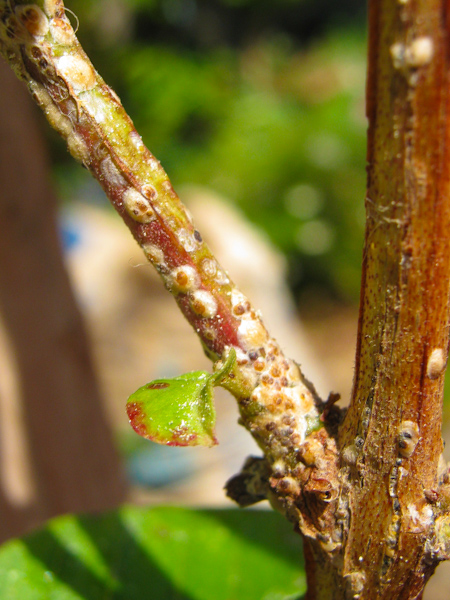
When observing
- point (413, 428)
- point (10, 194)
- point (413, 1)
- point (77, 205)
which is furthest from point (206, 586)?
point (77, 205)

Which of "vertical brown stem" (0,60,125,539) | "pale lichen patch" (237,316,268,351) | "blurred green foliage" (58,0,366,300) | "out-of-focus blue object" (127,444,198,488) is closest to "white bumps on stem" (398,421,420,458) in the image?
"pale lichen patch" (237,316,268,351)

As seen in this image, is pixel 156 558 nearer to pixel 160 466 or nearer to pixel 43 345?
pixel 43 345

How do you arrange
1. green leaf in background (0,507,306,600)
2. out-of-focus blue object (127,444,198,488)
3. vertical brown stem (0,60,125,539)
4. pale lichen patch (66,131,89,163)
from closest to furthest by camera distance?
pale lichen patch (66,131,89,163)
green leaf in background (0,507,306,600)
vertical brown stem (0,60,125,539)
out-of-focus blue object (127,444,198,488)

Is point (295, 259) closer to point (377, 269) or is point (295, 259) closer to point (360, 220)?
point (360, 220)

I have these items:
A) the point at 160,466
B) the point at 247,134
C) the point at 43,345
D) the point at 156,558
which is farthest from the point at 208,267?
the point at 247,134

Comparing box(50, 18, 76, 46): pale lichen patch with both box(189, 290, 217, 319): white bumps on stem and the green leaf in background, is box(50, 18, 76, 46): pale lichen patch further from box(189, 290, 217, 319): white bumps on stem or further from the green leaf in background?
the green leaf in background

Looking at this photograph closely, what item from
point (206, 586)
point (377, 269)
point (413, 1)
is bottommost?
point (206, 586)

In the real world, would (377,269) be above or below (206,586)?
above
